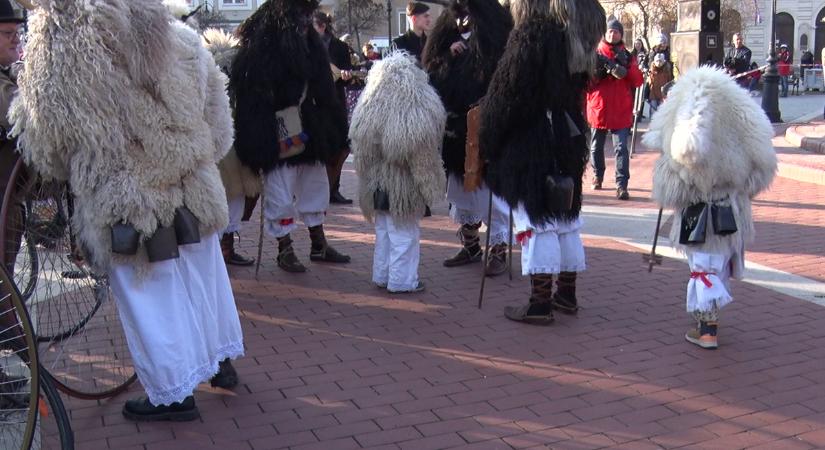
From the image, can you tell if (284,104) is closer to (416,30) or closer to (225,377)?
(416,30)

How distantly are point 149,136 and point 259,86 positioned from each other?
9.01ft

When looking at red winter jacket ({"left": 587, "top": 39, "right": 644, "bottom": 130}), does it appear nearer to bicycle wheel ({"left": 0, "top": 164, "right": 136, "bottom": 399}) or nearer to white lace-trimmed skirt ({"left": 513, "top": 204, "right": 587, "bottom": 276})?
white lace-trimmed skirt ({"left": 513, "top": 204, "right": 587, "bottom": 276})

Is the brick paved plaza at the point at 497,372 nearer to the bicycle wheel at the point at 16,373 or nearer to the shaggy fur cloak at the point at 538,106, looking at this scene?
the bicycle wheel at the point at 16,373

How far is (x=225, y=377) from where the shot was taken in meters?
4.72

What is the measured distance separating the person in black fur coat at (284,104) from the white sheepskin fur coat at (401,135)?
1.89 feet

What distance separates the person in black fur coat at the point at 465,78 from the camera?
21.1 ft

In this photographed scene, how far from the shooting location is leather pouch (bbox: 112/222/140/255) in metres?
3.88

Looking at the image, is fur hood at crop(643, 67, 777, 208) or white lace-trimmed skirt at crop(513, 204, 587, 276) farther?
white lace-trimmed skirt at crop(513, 204, 587, 276)

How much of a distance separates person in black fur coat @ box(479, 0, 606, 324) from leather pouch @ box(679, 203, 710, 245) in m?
0.72

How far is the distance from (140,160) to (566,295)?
307cm

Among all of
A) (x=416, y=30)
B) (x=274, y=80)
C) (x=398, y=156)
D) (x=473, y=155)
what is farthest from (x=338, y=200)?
(x=473, y=155)

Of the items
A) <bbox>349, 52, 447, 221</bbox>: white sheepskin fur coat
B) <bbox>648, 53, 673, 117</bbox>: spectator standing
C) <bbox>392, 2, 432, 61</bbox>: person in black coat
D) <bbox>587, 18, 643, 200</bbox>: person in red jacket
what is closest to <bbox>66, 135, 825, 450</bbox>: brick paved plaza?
<bbox>349, 52, 447, 221</bbox>: white sheepskin fur coat

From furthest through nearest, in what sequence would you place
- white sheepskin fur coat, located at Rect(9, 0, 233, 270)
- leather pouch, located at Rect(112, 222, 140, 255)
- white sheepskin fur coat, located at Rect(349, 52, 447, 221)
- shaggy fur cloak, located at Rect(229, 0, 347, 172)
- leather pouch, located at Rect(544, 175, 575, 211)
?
shaggy fur cloak, located at Rect(229, 0, 347, 172) → white sheepskin fur coat, located at Rect(349, 52, 447, 221) → leather pouch, located at Rect(544, 175, 575, 211) → leather pouch, located at Rect(112, 222, 140, 255) → white sheepskin fur coat, located at Rect(9, 0, 233, 270)

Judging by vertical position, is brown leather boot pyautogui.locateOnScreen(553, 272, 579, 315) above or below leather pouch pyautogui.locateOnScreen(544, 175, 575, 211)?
below
